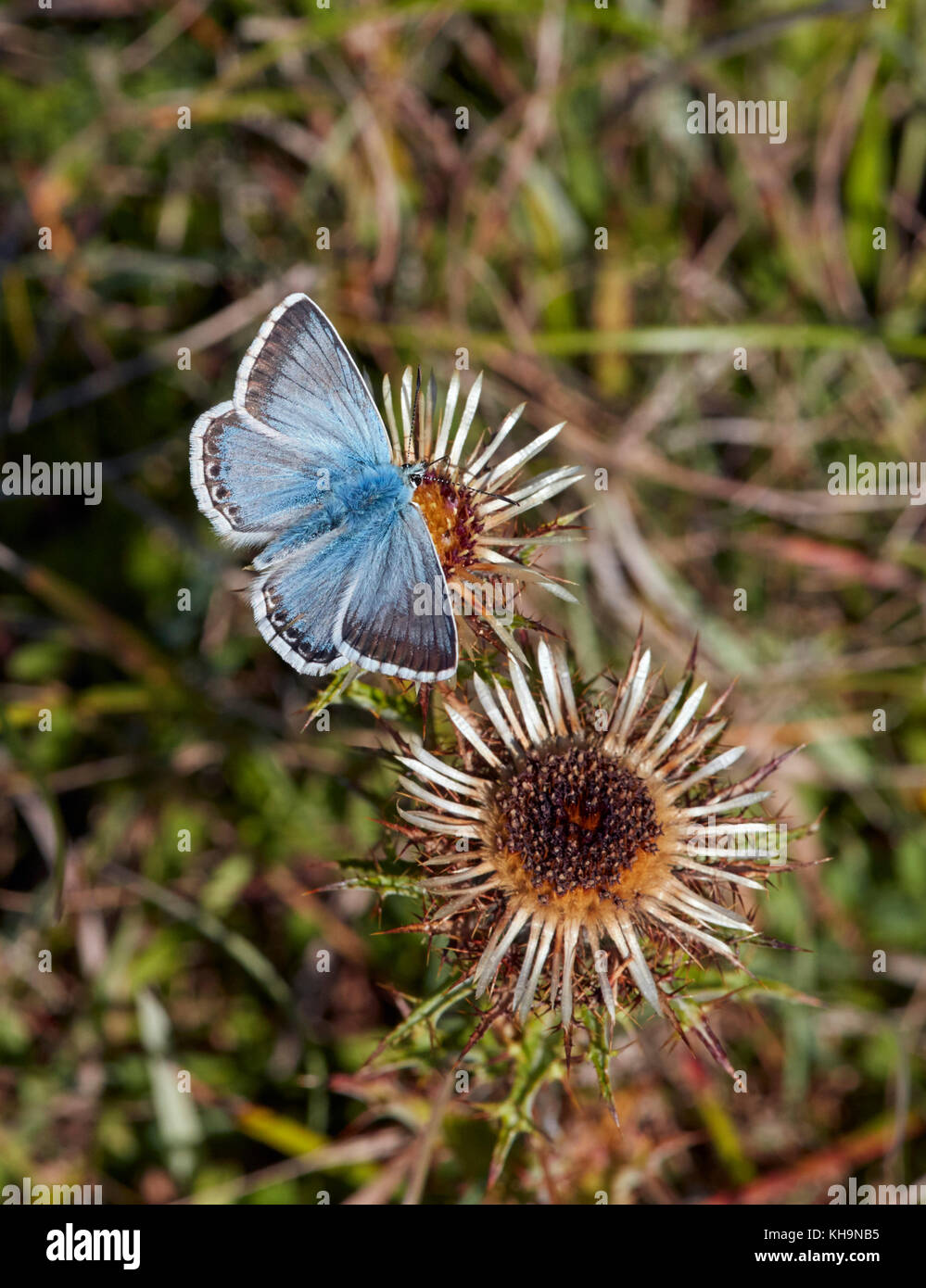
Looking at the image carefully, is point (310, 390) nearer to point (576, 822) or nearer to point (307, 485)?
point (307, 485)

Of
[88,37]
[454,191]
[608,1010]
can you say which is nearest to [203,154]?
[88,37]

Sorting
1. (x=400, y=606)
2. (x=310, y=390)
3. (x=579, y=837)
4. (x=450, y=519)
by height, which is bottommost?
(x=579, y=837)

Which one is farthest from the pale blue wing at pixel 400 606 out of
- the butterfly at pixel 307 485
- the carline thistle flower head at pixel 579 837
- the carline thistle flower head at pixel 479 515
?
the carline thistle flower head at pixel 579 837

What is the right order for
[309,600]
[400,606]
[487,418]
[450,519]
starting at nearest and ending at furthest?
[400,606] < [309,600] < [450,519] < [487,418]

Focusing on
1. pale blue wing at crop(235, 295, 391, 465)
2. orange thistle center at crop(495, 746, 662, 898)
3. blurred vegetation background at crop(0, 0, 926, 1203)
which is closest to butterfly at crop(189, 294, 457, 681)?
pale blue wing at crop(235, 295, 391, 465)

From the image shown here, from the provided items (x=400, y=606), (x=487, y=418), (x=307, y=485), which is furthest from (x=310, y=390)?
(x=487, y=418)

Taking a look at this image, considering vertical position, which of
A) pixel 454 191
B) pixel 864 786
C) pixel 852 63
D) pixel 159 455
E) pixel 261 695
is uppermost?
pixel 852 63

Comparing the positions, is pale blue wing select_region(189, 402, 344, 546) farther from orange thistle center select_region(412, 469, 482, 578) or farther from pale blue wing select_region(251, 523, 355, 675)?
orange thistle center select_region(412, 469, 482, 578)

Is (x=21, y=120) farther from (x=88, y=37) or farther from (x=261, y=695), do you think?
(x=261, y=695)
